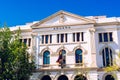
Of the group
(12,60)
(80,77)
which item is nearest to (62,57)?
(80,77)

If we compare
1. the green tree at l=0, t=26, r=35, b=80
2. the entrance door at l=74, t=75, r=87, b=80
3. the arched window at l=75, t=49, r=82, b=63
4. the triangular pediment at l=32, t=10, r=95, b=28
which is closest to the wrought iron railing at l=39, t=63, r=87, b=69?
the arched window at l=75, t=49, r=82, b=63

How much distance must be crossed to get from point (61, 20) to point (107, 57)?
34.2 feet

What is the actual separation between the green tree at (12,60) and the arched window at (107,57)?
40.1 ft

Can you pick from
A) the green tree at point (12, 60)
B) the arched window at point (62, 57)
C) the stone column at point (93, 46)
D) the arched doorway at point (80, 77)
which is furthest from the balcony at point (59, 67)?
the green tree at point (12, 60)

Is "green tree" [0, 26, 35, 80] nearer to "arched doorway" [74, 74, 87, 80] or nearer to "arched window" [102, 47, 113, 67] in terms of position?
"arched doorway" [74, 74, 87, 80]

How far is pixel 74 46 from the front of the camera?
39469 millimetres

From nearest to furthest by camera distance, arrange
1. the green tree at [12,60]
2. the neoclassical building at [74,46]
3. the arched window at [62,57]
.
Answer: the green tree at [12,60] < the neoclassical building at [74,46] < the arched window at [62,57]

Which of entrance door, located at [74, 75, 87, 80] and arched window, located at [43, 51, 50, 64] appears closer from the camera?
entrance door, located at [74, 75, 87, 80]

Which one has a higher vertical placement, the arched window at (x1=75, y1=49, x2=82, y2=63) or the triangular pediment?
the triangular pediment

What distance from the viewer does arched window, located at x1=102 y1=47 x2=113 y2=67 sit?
125ft

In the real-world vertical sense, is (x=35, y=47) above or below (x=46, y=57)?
above

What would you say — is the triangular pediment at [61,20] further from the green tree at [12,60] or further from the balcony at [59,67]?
the balcony at [59,67]

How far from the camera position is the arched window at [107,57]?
3806cm

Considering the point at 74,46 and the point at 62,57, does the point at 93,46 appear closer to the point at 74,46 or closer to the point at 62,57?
the point at 74,46
